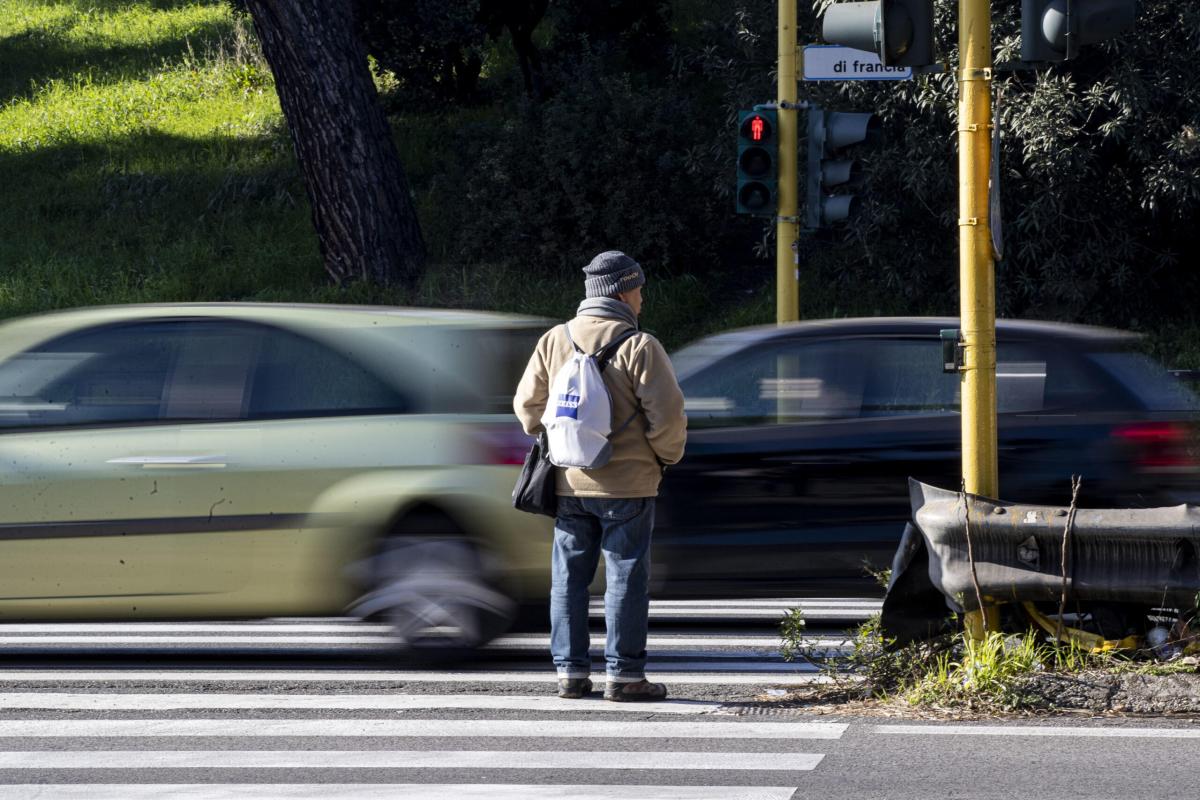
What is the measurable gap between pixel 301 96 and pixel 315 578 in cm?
1411

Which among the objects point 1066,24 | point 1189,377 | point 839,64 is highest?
point 839,64

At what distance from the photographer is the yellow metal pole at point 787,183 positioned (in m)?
12.4

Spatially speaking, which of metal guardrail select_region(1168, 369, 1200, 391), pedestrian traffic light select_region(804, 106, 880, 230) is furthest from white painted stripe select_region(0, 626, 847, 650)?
pedestrian traffic light select_region(804, 106, 880, 230)

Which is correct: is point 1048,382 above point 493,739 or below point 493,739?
above

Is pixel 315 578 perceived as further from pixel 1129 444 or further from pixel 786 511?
pixel 1129 444

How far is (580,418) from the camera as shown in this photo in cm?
624

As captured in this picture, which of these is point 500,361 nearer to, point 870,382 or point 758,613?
point 870,382

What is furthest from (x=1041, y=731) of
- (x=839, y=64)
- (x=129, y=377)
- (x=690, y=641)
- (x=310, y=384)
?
(x=839, y=64)

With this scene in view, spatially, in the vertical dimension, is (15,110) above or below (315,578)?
above

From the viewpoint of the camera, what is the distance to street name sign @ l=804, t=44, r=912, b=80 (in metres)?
12.2

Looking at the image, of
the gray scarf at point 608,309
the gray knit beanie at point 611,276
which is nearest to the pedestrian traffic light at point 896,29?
the gray knit beanie at point 611,276

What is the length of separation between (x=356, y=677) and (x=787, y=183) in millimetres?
6483

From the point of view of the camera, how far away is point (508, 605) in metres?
7.20

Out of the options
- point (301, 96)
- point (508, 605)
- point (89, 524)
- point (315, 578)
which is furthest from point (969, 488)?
point (301, 96)
